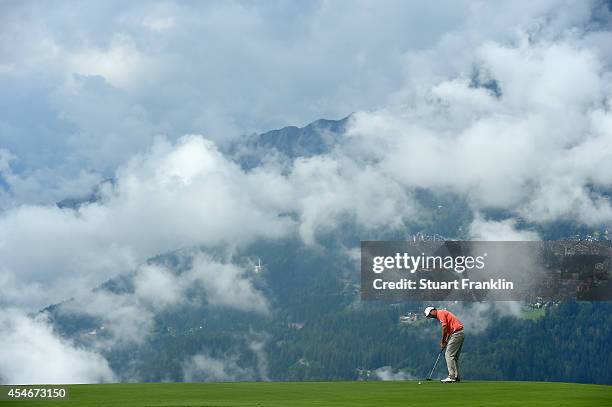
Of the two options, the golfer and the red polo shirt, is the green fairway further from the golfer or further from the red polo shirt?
the red polo shirt

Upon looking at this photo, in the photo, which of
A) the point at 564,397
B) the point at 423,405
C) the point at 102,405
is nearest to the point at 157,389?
the point at 102,405

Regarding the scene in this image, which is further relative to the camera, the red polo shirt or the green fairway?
the red polo shirt

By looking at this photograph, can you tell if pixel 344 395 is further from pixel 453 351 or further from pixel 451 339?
pixel 453 351

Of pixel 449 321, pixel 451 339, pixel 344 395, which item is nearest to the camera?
pixel 344 395

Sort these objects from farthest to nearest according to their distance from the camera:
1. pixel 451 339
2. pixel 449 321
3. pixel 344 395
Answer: pixel 451 339, pixel 449 321, pixel 344 395

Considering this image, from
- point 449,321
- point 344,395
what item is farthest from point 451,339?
point 344,395

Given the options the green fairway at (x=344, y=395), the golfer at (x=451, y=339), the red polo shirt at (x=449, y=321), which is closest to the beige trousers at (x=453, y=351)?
the golfer at (x=451, y=339)

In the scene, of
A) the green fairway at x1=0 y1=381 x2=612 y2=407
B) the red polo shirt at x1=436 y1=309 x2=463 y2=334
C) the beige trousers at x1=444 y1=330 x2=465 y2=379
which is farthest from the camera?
the beige trousers at x1=444 y1=330 x2=465 y2=379

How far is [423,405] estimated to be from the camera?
26.2 meters

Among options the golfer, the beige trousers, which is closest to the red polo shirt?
the golfer

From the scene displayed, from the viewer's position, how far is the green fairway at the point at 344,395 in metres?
27.3

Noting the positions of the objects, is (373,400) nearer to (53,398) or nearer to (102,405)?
(102,405)

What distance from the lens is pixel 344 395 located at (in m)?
31.1

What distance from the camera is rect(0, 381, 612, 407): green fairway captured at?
89.6 feet
